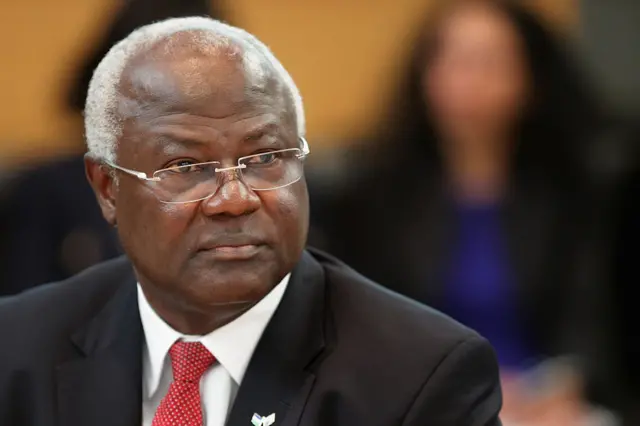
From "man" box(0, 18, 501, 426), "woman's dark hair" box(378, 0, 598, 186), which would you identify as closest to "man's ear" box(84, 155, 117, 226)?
"man" box(0, 18, 501, 426)

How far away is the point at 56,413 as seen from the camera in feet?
7.21

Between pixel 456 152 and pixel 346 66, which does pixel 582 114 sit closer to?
pixel 456 152

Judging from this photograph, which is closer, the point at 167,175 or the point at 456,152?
the point at 167,175

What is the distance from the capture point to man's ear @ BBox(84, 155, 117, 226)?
7.50 ft

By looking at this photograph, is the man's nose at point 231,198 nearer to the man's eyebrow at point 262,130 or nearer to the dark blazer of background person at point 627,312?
the man's eyebrow at point 262,130

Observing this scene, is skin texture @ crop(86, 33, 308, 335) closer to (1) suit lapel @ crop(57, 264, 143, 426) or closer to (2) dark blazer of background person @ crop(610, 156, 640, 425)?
(1) suit lapel @ crop(57, 264, 143, 426)

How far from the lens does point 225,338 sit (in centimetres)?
220

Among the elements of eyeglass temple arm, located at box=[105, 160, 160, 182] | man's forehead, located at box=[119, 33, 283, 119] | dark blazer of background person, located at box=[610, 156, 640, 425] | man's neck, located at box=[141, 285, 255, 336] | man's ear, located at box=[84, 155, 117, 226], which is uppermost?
man's forehead, located at box=[119, 33, 283, 119]

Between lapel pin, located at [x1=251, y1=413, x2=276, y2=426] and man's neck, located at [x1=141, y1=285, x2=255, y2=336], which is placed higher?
man's neck, located at [x1=141, y1=285, x2=255, y2=336]

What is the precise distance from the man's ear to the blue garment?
1.57 meters

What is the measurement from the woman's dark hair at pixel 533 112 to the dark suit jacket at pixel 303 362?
1.48m

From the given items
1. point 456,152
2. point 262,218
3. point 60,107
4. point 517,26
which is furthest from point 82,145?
point 262,218

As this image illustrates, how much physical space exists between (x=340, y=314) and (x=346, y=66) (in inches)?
112

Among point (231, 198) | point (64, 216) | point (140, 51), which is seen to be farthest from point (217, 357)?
point (64, 216)
